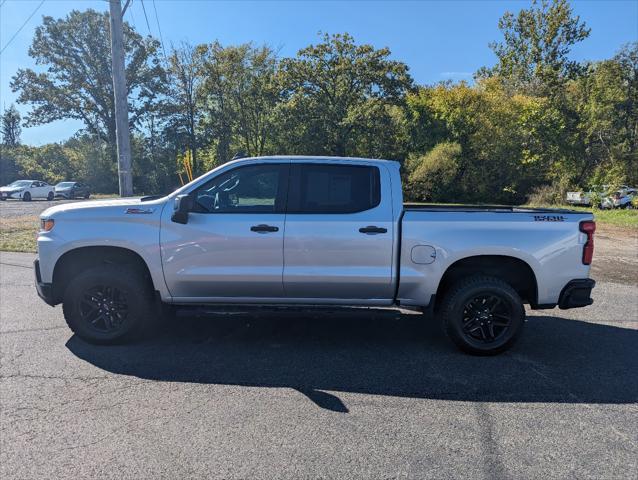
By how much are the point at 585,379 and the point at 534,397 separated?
2.46ft

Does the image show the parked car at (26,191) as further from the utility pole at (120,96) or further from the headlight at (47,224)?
the headlight at (47,224)

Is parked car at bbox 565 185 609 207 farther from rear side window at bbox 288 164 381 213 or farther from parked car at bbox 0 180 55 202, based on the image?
parked car at bbox 0 180 55 202

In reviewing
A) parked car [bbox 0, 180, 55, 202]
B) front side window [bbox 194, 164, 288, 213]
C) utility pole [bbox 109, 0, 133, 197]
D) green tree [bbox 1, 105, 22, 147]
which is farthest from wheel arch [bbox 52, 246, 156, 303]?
green tree [bbox 1, 105, 22, 147]

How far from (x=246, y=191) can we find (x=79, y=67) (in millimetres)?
Result: 54305

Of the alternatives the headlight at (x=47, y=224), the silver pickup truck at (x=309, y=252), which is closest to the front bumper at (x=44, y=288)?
the silver pickup truck at (x=309, y=252)

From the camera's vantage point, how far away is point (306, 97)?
35.0m

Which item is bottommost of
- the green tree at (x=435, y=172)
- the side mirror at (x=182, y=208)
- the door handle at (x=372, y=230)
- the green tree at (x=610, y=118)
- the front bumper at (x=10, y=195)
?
the front bumper at (x=10, y=195)

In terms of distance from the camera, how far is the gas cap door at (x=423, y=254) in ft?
15.2

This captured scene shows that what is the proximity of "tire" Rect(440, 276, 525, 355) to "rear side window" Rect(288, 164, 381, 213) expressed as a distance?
1.27 meters

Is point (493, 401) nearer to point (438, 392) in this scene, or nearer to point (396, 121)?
point (438, 392)

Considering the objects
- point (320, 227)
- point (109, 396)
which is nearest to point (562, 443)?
point (320, 227)

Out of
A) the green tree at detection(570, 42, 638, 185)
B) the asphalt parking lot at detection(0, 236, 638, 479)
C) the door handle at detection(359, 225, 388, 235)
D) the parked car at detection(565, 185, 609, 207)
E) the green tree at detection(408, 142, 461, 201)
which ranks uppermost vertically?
the green tree at detection(570, 42, 638, 185)

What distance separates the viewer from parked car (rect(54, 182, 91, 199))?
3847 cm

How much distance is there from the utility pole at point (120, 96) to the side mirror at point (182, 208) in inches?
238
